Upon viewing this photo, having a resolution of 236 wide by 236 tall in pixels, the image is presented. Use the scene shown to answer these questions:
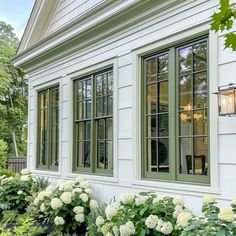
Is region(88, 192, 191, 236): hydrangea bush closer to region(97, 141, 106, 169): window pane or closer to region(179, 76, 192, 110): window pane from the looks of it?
region(179, 76, 192, 110): window pane

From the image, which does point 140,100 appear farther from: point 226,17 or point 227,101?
point 226,17

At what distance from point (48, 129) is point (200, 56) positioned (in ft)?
14.3

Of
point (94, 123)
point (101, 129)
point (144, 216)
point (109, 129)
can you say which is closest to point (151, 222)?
point (144, 216)

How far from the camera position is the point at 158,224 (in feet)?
13.1

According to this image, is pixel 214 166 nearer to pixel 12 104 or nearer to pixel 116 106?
pixel 116 106

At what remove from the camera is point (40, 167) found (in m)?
8.27

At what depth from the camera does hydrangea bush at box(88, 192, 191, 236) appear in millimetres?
4039

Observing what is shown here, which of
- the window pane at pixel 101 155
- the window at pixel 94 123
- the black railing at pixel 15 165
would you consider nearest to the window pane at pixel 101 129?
the window at pixel 94 123

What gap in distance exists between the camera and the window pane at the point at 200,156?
442 centimetres

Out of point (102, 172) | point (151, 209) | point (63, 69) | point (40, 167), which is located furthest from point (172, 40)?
point (40, 167)

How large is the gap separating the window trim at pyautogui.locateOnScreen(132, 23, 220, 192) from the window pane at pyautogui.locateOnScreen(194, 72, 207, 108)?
0.65ft

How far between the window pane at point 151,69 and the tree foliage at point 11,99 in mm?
15915

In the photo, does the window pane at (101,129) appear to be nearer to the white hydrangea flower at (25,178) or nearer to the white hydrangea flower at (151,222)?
the white hydrangea flower at (25,178)

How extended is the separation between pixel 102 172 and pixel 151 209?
2091 millimetres
